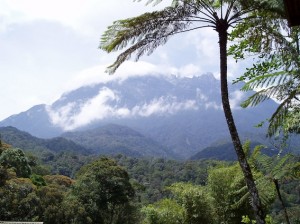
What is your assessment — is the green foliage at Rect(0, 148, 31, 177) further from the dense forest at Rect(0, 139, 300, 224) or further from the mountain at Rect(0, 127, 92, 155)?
the mountain at Rect(0, 127, 92, 155)

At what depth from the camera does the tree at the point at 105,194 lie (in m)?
29.6

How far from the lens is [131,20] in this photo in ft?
27.7

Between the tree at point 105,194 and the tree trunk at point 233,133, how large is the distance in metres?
22.7

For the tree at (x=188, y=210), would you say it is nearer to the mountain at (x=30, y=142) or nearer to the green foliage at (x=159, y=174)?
the green foliage at (x=159, y=174)

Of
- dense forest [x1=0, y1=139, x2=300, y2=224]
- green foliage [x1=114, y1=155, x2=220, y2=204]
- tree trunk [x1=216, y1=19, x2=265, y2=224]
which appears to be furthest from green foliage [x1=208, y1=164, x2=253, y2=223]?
green foliage [x1=114, y1=155, x2=220, y2=204]

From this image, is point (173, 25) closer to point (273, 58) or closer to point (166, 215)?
point (273, 58)

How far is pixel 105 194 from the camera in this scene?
3009cm

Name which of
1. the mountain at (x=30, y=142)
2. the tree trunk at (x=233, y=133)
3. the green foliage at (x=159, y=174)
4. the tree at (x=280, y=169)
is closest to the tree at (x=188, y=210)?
the tree at (x=280, y=169)

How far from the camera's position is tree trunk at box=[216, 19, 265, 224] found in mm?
7176

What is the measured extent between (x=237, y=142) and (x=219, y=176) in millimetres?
10679

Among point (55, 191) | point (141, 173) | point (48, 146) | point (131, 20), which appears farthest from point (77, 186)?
point (48, 146)

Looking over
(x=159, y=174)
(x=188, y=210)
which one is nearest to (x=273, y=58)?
(x=188, y=210)

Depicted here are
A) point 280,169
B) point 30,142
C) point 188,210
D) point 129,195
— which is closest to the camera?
point 280,169

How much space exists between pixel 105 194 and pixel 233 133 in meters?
23.5
